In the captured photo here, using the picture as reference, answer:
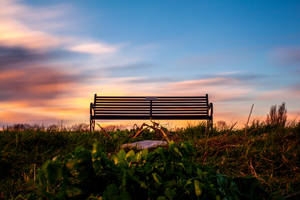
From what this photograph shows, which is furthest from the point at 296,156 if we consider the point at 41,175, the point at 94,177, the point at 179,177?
the point at 41,175

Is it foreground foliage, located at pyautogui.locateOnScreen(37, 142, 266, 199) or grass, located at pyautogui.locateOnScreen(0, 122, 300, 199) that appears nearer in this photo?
foreground foliage, located at pyautogui.locateOnScreen(37, 142, 266, 199)

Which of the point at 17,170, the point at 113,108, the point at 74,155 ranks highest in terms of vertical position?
the point at 113,108

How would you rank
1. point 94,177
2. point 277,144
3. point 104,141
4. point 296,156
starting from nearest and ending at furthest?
point 94,177
point 296,156
point 277,144
point 104,141

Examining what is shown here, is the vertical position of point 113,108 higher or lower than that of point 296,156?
higher

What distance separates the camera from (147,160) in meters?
1.78

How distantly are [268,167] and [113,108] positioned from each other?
7.71m

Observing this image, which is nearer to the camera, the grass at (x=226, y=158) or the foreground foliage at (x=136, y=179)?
the foreground foliage at (x=136, y=179)

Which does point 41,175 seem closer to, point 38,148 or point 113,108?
point 38,148

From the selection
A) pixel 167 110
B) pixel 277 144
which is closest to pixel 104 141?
pixel 277 144

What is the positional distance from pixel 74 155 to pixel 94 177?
0.16 metres

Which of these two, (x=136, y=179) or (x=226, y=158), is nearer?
(x=136, y=179)

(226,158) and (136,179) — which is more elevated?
(136,179)

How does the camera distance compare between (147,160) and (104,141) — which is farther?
(104,141)

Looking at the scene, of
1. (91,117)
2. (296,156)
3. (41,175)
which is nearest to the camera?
(41,175)
